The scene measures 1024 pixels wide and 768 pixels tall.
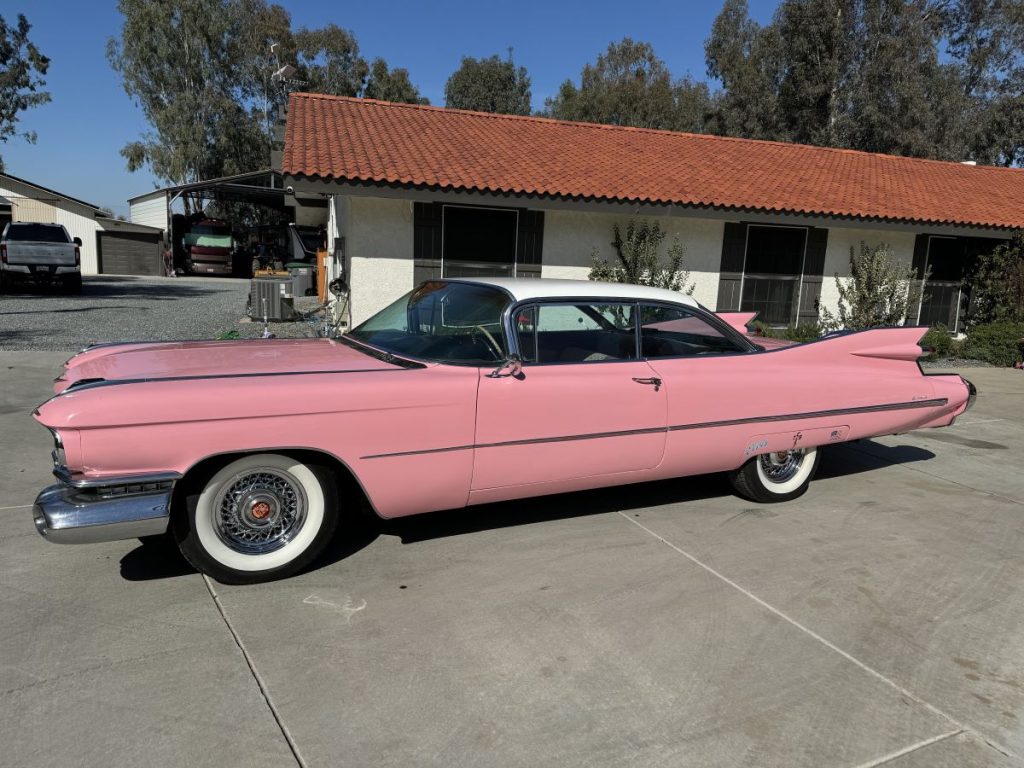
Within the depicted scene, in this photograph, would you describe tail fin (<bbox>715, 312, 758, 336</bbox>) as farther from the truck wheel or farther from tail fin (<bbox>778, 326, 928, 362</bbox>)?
the truck wheel

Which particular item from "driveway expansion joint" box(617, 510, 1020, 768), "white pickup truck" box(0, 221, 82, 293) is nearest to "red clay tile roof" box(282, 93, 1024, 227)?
"driveway expansion joint" box(617, 510, 1020, 768)

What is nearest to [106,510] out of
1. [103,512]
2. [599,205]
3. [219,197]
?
[103,512]

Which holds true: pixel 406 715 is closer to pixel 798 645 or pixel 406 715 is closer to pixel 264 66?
pixel 798 645

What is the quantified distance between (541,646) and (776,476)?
256 centimetres

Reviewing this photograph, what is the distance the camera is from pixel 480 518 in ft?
14.2

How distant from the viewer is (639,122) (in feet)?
136

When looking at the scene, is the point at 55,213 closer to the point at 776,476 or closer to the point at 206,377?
the point at 206,377

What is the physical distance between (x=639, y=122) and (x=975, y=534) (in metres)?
40.7

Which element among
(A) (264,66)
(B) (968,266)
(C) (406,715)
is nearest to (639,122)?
(A) (264,66)

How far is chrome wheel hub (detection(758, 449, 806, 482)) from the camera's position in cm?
473

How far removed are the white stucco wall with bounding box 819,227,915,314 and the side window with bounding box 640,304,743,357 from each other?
31.0 feet

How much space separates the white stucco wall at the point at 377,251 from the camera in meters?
10.5

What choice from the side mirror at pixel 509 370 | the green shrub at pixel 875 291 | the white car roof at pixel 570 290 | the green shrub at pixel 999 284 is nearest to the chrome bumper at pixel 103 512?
the side mirror at pixel 509 370

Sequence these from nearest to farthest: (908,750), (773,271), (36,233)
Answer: (908,750)
(773,271)
(36,233)
